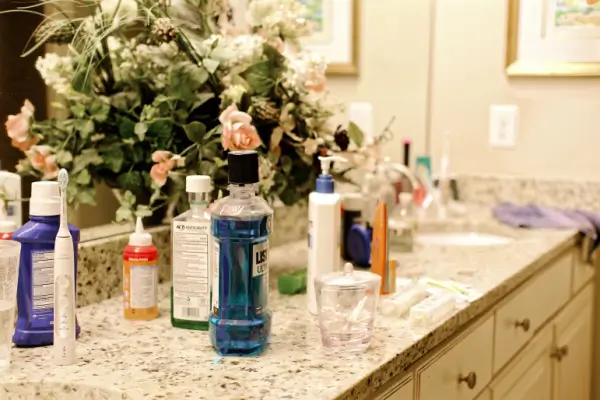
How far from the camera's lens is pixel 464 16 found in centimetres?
241

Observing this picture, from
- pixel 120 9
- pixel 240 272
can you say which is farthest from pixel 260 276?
pixel 120 9

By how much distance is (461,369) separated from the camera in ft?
4.23

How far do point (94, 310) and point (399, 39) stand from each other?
60.9 inches

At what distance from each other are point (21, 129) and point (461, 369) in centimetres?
79

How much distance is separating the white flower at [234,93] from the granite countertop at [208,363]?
1.10 ft

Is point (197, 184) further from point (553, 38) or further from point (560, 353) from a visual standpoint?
point (553, 38)

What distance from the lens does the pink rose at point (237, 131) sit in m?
1.22

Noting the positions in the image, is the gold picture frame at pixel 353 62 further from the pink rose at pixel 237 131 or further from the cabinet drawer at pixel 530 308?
the pink rose at pixel 237 131

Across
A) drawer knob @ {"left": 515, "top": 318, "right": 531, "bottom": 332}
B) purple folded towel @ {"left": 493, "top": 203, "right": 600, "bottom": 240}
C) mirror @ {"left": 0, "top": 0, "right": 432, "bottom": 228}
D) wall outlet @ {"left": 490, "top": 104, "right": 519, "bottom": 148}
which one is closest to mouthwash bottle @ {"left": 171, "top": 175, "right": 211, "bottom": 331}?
drawer knob @ {"left": 515, "top": 318, "right": 531, "bottom": 332}

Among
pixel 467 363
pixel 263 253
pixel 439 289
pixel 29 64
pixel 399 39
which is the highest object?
pixel 399 39

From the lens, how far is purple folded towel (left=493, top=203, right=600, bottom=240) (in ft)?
6.76

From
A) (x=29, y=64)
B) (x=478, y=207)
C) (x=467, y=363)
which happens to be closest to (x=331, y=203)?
(x=467, y=363)

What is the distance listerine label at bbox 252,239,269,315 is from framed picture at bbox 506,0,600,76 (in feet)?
4.91

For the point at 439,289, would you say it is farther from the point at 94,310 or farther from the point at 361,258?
the point at 94,310
